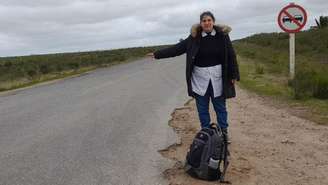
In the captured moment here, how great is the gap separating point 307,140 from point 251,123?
166cm

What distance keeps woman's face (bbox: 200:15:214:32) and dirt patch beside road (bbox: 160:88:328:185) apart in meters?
1.63

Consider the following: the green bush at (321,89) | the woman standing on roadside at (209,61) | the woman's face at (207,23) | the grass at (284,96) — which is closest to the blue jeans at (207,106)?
the woman standing on roadside at (209,61)

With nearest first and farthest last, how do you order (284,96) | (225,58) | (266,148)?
(225,58), (266,148), (284,96)

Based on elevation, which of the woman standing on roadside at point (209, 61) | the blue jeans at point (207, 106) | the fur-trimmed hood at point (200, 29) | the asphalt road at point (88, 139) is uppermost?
the fur-trimmed hood at point (200, 29)

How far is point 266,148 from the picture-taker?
6.82 metres

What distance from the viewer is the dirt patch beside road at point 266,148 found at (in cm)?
555

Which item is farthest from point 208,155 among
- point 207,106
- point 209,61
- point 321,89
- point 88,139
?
point 321,89

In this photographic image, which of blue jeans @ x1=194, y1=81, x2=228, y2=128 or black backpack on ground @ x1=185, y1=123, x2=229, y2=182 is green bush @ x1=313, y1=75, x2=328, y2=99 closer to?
blue jeans @ x1=194, y1=81, x2=228, y2=128

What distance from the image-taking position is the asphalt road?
5.98 meters

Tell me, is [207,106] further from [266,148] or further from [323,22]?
[323,22]

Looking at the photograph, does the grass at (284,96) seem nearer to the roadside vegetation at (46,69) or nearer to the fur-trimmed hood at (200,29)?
the fur-trimmed hood at (200,29)

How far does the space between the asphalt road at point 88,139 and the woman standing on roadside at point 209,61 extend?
1047mm

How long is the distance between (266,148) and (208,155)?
1.59 metres

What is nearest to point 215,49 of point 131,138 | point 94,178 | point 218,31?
point 218,31
